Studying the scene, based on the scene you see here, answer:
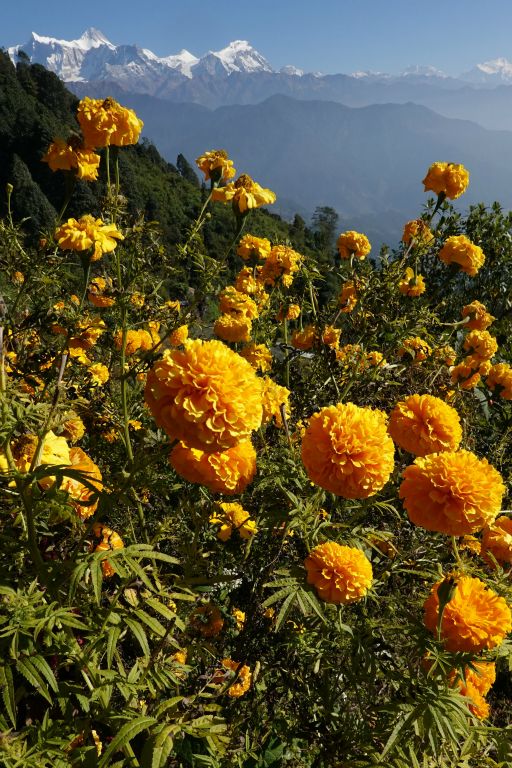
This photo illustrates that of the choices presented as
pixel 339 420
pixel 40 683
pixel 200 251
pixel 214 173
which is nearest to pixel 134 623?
pixel 40 683

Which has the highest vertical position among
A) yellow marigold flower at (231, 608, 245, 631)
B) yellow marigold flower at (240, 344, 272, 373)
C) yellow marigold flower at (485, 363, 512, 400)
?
yellow marigold flower at (240, 344, 272, 373)

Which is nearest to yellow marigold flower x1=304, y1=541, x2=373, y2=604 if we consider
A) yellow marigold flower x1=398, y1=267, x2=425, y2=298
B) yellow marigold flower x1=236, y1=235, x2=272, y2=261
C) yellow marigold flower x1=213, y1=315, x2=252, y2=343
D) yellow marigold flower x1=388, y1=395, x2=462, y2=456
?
yellow marigold flower x1=388, y1=395, x2=462, y2=456

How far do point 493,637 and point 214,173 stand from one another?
8.72ft

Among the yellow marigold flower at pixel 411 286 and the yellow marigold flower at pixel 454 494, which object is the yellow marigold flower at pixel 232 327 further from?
the yellow marigold flower at pixel 454 494

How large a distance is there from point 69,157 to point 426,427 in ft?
6.73

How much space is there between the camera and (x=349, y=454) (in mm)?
1465

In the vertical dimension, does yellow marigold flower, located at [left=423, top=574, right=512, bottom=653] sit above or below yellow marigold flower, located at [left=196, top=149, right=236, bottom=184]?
below

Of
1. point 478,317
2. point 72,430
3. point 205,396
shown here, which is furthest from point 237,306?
point 205,396

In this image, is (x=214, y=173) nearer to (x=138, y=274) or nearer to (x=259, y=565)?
(x=138, y=274)

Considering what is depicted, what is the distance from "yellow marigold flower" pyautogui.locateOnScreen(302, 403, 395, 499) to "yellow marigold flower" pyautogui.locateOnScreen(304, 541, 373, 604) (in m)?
0.18

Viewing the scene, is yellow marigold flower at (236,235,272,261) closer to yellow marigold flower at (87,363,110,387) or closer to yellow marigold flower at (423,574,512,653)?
yellow marigold flower at (87,363,110,387)

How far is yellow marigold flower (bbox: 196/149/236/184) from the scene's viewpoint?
9.84 feet

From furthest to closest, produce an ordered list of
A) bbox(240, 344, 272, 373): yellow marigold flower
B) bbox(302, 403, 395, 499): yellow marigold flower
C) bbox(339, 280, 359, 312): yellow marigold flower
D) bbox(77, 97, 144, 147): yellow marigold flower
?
1. bbox(339, 280, 359, 312): yellow marigold flower
2. bbox(240, 344, 272, 373): yellow marigold flower
3. bbox(77, 97, 144, 147): yellow marigold flower
4. bbox(302, 403, 395, 499): yellow marigold flower

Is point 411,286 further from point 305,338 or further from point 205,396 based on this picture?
point 205,396
